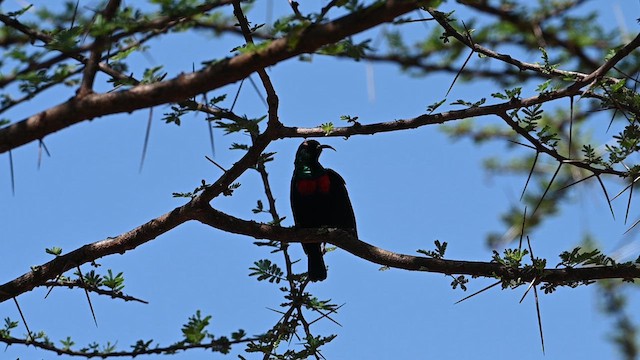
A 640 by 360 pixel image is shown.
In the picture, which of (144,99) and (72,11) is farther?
(72,11)

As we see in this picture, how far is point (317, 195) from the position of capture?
7.25m

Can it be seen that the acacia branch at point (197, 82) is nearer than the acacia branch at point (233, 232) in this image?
Yes

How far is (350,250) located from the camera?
199 inches

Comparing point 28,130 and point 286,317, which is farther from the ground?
point 286,317

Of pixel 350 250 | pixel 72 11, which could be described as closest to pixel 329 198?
pixel 350 250

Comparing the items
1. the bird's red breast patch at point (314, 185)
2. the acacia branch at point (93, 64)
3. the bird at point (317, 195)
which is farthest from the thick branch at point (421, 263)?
the bird's red breast patch at point (314, 185)

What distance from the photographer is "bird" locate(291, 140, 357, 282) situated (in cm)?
721

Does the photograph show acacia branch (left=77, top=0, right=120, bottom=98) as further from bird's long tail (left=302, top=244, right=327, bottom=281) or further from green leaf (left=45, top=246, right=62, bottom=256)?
bird's long tail (left=302, top=244, right=327, bottom=281)

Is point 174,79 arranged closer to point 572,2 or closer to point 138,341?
point 138,341

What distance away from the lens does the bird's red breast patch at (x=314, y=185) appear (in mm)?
7246

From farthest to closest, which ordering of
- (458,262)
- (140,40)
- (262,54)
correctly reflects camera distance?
(458,262)
(140,40)
(262,54)

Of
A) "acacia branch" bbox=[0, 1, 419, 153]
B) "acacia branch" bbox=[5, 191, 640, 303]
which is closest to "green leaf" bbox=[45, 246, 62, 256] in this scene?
"acacia branch" bbox=[5, 191, 640, 303]

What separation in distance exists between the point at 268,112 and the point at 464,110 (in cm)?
99

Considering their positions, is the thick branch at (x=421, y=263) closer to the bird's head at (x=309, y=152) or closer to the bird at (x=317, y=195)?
the bird at (x=317, y=195)
